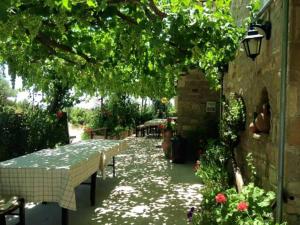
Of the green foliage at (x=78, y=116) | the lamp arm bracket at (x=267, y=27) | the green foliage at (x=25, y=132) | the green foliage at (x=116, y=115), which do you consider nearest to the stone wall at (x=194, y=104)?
the green foliage at (x=25, y=132)

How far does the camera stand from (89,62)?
6.21m

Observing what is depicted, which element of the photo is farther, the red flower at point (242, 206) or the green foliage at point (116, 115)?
the green foliage at point (116, 115)

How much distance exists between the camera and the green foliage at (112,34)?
11.1ft

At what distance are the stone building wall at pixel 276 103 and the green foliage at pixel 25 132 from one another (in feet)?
16.0

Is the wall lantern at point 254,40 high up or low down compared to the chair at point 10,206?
up

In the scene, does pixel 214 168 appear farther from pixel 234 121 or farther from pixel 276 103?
pixel 276 103

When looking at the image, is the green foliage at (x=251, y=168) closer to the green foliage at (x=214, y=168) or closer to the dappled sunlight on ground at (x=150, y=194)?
the green foliage at (x=214, y=168)

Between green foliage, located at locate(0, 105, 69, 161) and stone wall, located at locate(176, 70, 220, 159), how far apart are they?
3131mm

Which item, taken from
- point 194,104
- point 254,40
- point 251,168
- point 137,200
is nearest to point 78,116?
point 194,104

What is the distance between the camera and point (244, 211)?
3006 millimetres

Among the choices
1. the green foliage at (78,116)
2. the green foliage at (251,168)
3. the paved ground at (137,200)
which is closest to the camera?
the green foliage at (251,168)

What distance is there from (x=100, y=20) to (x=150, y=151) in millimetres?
7197

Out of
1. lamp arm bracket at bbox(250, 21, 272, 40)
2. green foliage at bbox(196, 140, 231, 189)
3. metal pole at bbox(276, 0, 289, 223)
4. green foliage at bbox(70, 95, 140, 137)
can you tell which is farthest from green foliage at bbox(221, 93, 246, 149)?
green foliage at bbox(70, 95, 140, 137)

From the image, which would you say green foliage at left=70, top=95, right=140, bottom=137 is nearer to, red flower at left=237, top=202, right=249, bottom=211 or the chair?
the chair
